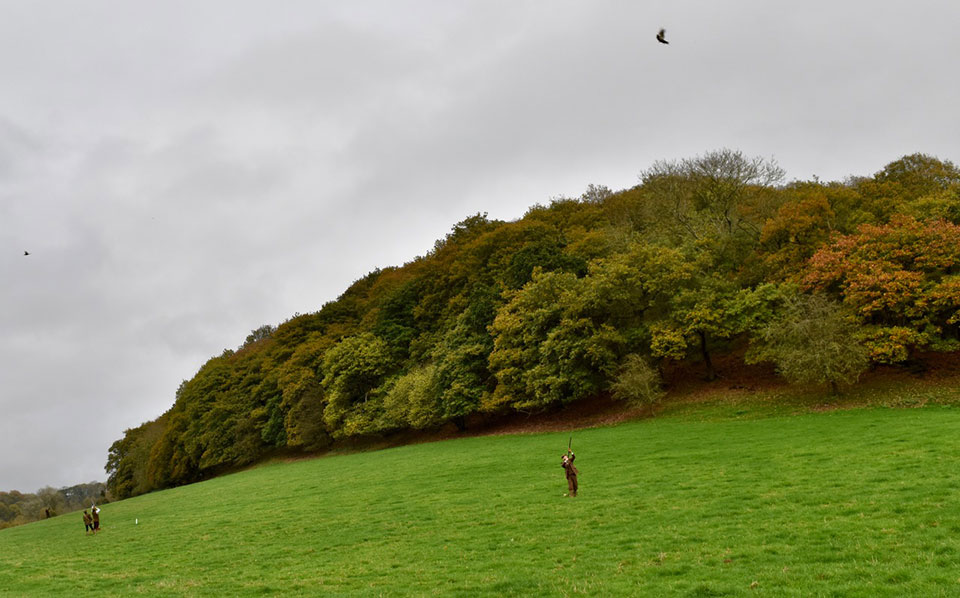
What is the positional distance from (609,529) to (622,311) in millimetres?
33643

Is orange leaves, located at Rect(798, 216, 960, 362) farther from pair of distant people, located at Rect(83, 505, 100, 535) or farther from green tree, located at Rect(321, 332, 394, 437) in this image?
pair of distant people, located at Rect(83, 505, 100, 535)

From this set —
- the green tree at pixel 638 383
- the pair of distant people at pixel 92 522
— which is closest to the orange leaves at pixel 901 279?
the green tree at pixel 638 383

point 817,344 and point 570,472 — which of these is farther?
point 817,344

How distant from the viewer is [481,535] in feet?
55.1

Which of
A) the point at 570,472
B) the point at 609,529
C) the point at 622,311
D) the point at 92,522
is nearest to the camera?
the point at 609,529

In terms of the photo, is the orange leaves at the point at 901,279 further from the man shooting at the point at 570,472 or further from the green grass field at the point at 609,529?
the man shooting at the point at 570,472

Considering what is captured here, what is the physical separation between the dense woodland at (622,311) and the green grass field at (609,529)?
283 inches

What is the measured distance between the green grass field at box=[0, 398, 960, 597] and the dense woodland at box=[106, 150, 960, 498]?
23.6 feet

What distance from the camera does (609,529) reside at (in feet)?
50.4

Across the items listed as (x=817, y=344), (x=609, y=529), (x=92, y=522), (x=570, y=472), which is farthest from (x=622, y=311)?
(x=92, y=522)

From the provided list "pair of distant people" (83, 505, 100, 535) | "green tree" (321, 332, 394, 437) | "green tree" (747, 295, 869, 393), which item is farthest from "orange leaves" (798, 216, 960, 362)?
"pair of distant people" (83, 505, 100, 535)

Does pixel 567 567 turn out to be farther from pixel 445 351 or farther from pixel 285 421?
pixel 285 421

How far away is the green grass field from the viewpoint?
10.8 m

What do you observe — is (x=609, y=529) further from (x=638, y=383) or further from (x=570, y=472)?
(x=638, y=383)
